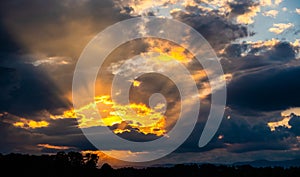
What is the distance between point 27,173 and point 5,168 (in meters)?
10.1

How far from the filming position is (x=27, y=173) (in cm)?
19875

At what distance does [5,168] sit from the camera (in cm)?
19762
